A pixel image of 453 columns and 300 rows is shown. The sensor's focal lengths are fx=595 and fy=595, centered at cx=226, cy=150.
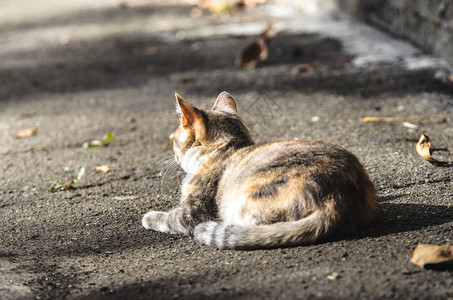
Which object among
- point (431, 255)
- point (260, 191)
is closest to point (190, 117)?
point (260, 191)

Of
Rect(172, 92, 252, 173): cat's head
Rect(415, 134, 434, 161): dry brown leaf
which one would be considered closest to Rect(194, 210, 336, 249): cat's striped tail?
Answer: Rect(172, 92, 252, 173): cat's head

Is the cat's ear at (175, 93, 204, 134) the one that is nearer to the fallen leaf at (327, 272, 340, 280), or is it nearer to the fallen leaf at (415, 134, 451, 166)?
the fallen leaf at (327, 272, 340, 280)

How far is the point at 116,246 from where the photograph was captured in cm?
318

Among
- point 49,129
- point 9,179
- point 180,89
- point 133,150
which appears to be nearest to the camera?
point 9,179

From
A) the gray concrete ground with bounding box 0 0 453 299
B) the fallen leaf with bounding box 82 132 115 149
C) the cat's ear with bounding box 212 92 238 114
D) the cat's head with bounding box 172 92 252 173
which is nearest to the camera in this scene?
the gray concrete ground with bounding box 0 0 453 299

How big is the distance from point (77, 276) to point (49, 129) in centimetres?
308

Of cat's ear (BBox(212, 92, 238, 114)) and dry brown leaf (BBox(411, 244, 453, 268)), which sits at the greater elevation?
cat's ear (BBox(212, 92, 238, 114))

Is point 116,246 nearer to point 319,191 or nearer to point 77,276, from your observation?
point 77,276

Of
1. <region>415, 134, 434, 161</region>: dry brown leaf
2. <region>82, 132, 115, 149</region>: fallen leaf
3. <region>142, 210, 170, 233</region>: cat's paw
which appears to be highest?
<region>415, 134, 434, 161</region>: dry brown leaf

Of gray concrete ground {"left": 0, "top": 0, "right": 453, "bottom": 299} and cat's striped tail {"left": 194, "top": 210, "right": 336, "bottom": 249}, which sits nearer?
gray concrete ground {"left": 0, "top": 0, "right": 453, "bottom": 299}

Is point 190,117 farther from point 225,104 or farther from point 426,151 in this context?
point 426,151

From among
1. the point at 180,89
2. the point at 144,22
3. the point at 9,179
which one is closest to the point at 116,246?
the point at 9,179

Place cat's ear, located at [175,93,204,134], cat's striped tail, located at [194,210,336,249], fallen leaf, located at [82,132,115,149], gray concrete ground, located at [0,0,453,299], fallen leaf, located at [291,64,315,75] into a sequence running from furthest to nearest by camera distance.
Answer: fallen leaf, located at [291,64,315,75]
fallen leaf, located at [82,132,115,149]
cat's ear, located at [175,93,204,134]
cat's striped tail, located at [194,210,336,249]
gray concrete ground, located at [0,0,453,299]

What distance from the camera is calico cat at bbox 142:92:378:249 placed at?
2760 mm
